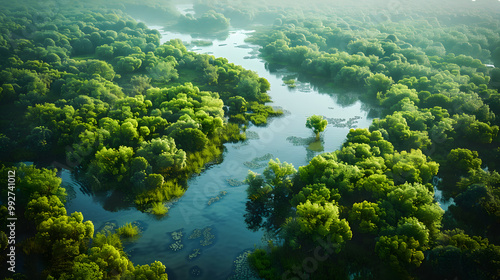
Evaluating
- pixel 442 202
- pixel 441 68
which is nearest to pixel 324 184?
pixel 442 202

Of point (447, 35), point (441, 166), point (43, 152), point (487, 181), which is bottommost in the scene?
point (43, 152)

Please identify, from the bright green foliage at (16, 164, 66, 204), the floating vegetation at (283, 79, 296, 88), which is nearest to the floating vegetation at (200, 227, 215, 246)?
the bright green foliage at (16, 164, 66, 204)

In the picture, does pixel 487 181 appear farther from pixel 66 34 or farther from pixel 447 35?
pixel 66 34

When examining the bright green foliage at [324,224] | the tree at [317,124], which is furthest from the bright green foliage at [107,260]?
the tree at [317,124]

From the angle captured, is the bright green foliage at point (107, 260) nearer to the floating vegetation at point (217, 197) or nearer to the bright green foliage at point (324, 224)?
the floating vegetation at point (217, 197)

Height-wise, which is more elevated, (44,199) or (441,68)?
(441,68)

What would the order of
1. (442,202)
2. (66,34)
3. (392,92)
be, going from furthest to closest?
1. (66,34)
2. (392,92)
3. (442,202)

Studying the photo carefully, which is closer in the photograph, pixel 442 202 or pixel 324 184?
pixel 324 184

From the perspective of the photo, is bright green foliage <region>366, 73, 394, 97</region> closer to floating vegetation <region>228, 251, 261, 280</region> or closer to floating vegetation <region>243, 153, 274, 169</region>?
floating vegetation <region>243, 153, 274, 169</region>

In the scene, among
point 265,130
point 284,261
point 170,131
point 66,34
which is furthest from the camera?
point 66,34
